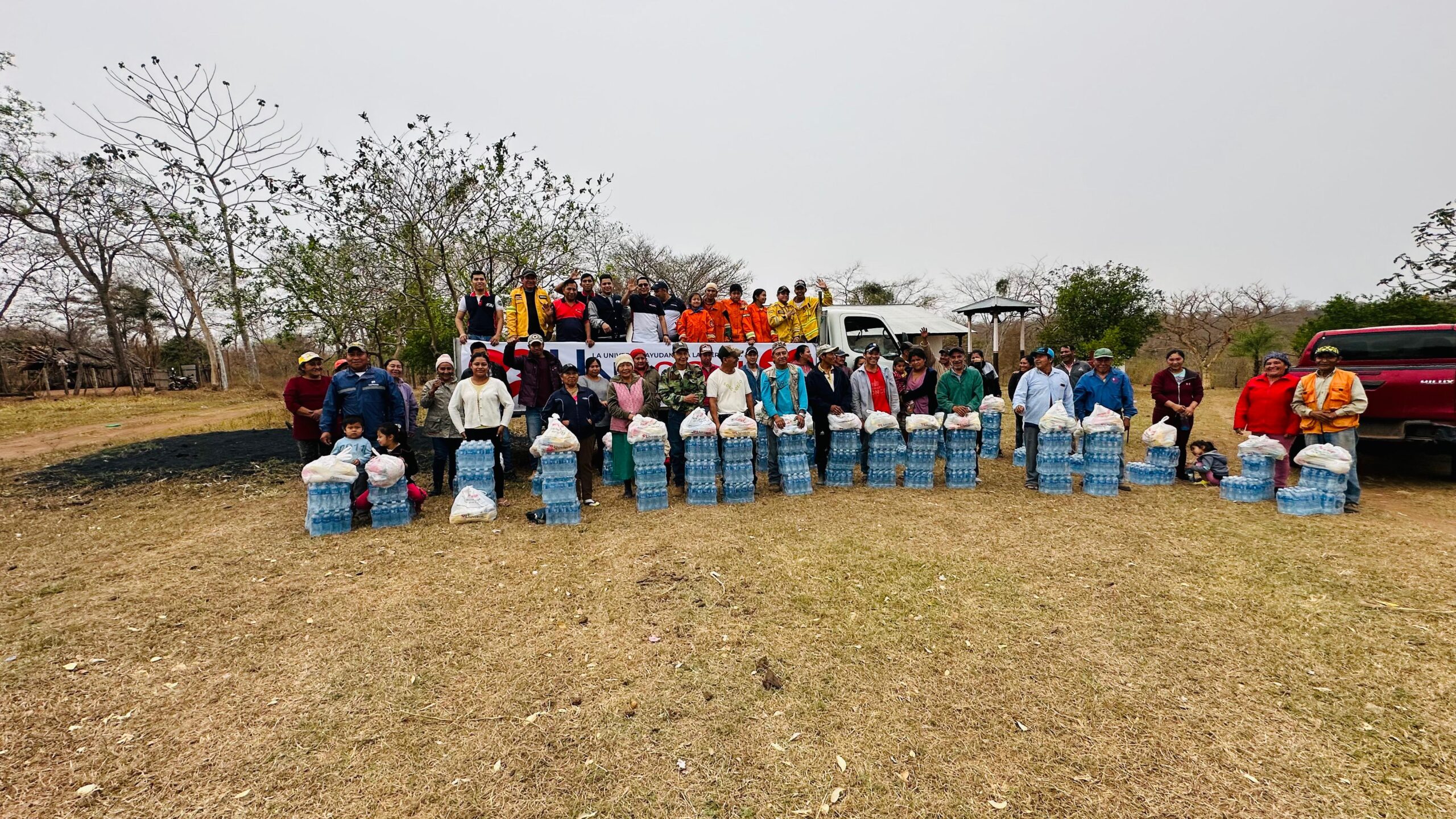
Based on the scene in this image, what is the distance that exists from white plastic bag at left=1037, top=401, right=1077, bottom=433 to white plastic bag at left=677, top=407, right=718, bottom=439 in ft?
11.3

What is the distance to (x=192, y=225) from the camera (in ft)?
33.8

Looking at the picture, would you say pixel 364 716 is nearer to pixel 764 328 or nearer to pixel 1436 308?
pixel 764 328

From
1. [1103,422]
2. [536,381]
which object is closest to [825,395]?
[1103,422]

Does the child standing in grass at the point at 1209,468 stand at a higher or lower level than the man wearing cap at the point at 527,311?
lower

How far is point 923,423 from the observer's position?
615 centimetres

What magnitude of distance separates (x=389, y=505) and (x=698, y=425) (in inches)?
114

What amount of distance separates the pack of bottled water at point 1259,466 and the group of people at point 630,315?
5141 mm

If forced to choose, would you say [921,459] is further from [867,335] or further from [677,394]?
[867,335]

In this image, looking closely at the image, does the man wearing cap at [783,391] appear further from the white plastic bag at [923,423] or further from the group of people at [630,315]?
the group of people at [630,315]

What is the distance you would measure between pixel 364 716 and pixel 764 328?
6775mm

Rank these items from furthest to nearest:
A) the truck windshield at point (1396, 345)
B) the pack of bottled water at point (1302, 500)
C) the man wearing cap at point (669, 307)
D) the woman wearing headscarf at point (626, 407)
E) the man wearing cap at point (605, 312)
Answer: the man wearing cap at point (669, 307) < the man wearing cap at point (605, 312) < the truck windshield at point (1396, 345) < the woman wearing headscarf at point (626, 407) < the pack of bottled water at point (1302, 500)

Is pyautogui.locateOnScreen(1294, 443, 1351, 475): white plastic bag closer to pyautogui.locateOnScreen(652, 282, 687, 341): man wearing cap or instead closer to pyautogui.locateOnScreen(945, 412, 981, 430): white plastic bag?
pyautogui.locateOnScreen(945, 412, 981, 430): white plastic bag

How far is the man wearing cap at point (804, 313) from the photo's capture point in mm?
8609

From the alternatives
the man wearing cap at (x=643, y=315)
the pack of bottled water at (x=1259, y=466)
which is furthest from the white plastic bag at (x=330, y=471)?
the pack of bottled water at (x=1259, y=466)
